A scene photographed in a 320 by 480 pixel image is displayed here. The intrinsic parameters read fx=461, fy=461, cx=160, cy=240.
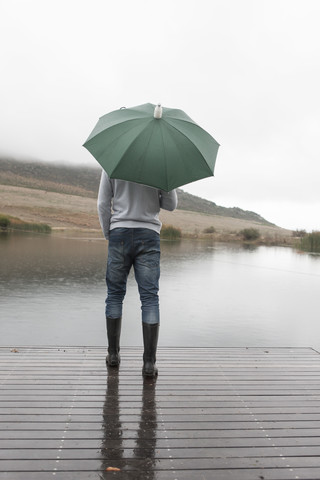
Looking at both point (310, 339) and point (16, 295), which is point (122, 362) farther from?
point (16, 295)

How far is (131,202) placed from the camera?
10.4ft

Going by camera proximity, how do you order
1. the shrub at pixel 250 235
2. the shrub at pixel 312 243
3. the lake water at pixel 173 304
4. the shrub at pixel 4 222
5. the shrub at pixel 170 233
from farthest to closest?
the shrub at pixel 250 235
the shrub at pixel 170 233
the shrub at pixel 4 222
the shrub at pixel 312 243
the lake water at pixel 173 304

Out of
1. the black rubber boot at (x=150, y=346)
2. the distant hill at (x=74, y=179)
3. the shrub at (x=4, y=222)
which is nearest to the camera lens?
the black rubber boot at (x=150, y=346)

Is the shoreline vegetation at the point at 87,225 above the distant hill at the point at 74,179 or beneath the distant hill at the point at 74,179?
beneath

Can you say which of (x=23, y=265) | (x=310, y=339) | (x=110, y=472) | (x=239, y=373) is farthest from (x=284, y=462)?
(x=23, y=265)

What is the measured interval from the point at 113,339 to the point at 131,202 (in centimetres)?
100

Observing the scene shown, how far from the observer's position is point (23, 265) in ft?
41.9

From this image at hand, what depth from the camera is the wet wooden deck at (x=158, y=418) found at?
6.92 ft

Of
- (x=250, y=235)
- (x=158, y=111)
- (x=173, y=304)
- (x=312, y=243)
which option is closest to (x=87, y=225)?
(x=250, y=235)

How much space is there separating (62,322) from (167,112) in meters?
5.21

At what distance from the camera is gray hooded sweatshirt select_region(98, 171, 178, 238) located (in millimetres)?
3160

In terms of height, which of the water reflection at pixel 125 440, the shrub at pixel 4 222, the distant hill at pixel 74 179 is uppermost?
the distant hill at pixel 74 179

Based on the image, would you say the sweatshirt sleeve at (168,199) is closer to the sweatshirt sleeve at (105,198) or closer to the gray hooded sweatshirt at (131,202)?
the gray hooded sweatshirt at (131,202)

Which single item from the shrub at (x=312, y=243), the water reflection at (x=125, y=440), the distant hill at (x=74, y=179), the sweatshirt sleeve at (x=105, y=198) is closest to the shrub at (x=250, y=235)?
the shrub at (x=312, y=243)
